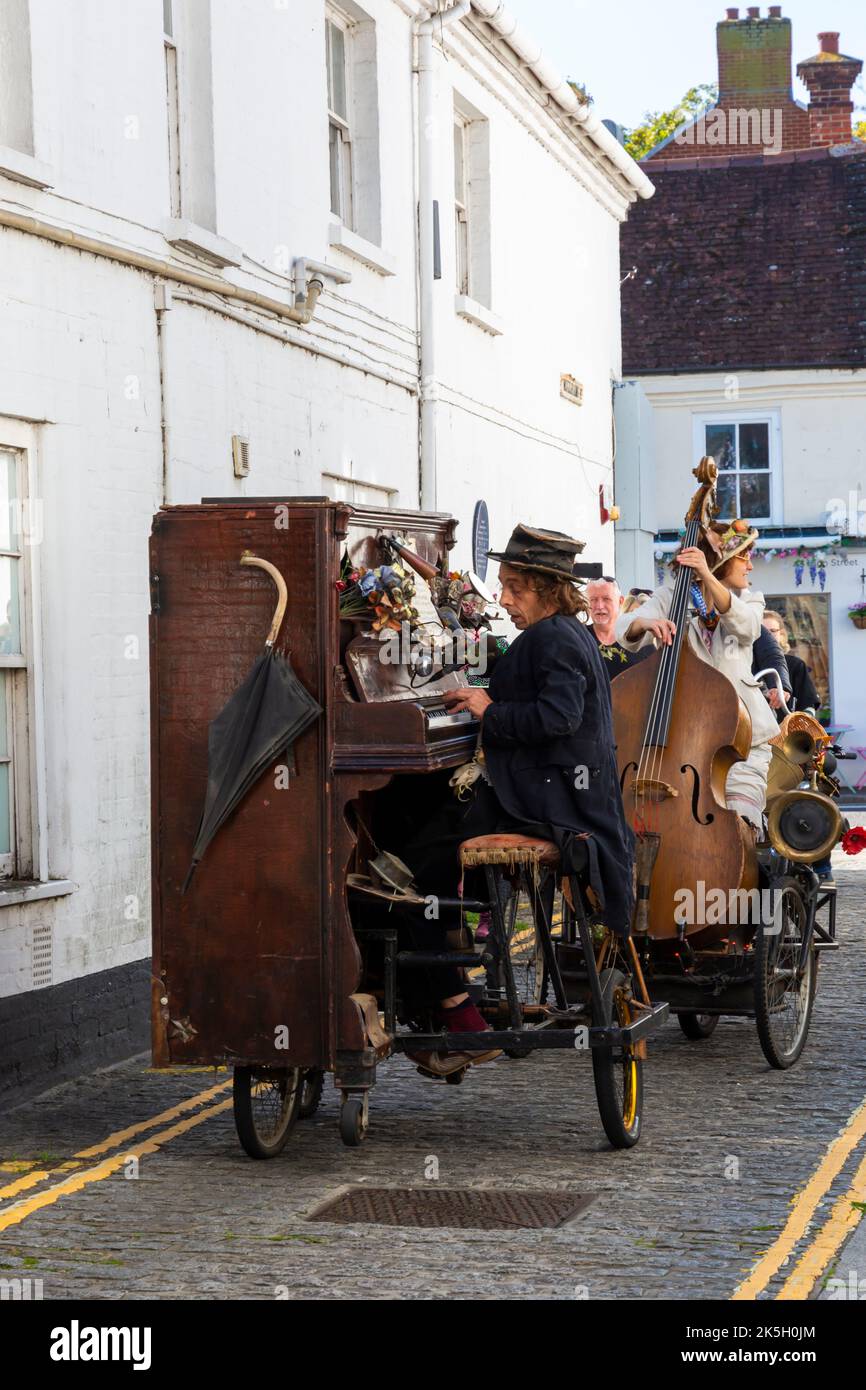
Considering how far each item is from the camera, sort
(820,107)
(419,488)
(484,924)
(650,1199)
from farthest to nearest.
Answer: (820,107) → (419,488) → (484,924) → (650,1199)

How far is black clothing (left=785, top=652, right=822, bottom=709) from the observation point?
12344mm

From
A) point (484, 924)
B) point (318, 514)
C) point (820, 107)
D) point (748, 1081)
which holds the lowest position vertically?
point (748, 1081)

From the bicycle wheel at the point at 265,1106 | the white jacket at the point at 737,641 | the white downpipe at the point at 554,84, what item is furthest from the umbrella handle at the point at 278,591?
the white downpipe at the point at 554,84

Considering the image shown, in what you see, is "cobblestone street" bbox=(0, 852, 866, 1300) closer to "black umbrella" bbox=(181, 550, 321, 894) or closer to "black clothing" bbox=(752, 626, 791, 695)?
"black umbrella" bbox=(181, 550, 321, 894)

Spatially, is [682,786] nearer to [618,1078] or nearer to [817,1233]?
[618,1078]

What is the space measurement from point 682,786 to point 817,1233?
275 centimetres

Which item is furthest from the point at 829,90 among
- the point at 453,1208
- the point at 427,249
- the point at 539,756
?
the point at 453,1208

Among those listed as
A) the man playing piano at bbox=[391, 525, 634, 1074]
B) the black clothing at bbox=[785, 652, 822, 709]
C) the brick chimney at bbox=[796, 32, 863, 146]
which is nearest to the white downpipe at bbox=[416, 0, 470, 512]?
the black clothing at bbox=[785, 652, 822, 709]

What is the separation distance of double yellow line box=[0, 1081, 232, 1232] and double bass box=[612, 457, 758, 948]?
1997mm

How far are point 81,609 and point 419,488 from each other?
18.3ft

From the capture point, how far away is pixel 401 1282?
5.47m

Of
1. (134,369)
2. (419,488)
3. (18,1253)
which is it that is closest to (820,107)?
(419,488)

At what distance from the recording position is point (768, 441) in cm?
2805

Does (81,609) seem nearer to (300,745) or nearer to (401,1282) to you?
(300,745)
